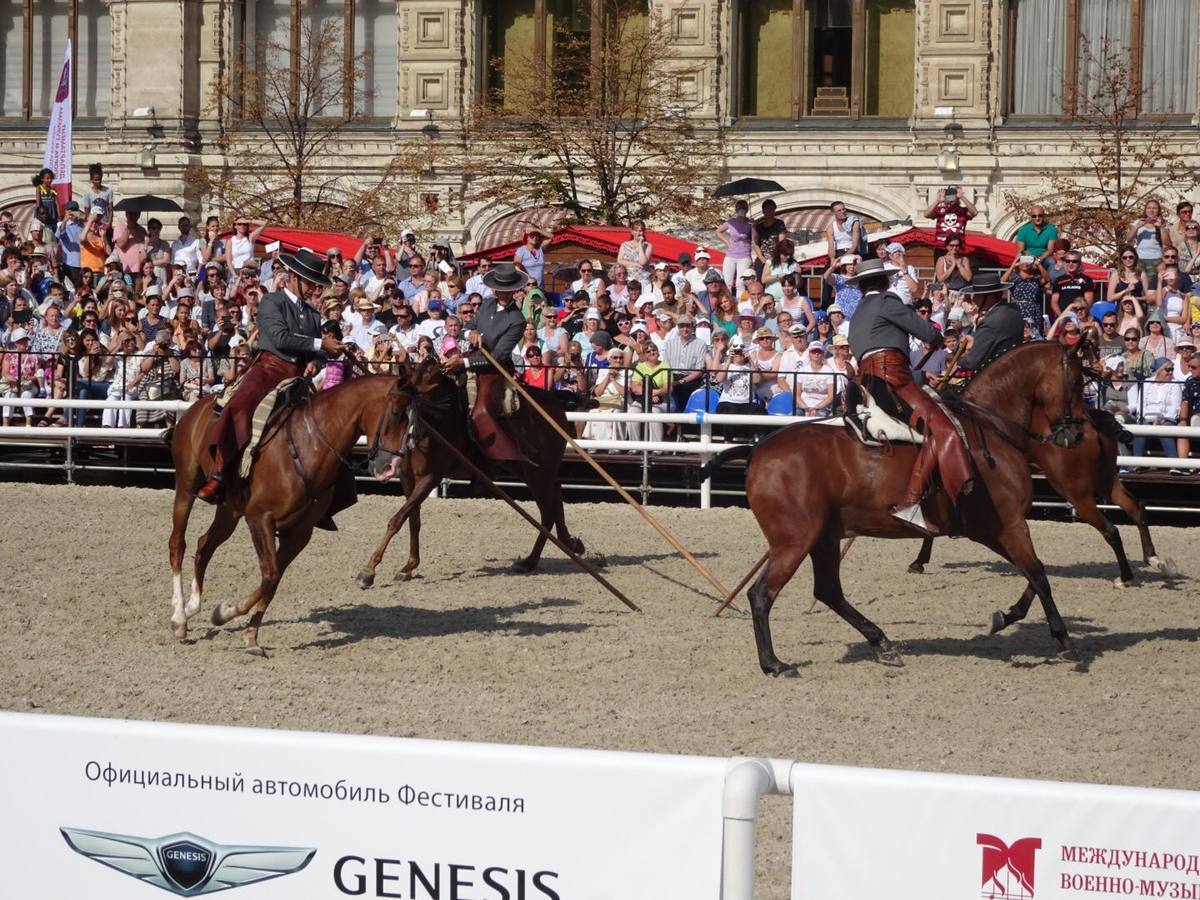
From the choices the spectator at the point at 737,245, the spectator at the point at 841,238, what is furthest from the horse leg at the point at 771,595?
the spectator at the point at 841,238

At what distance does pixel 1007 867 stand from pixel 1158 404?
14813mm

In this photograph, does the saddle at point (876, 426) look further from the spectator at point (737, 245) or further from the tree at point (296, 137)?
the tree at point (296, 137)

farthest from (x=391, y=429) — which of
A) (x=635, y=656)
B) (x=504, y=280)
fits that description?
(x=504, y=280)

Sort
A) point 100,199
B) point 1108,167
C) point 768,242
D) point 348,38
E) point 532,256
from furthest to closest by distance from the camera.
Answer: point 348,38 < point 1108,167 < point 100,199 < point 532,256 < point 768,242

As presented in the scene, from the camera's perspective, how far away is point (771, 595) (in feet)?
34.1

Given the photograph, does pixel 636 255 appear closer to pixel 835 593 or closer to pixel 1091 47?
pixel 1091 47

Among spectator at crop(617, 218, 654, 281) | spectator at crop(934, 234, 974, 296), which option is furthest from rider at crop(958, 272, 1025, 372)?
spectator at crop(617, 218, 654, 281)

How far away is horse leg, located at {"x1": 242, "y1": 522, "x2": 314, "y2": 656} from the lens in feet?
35.8

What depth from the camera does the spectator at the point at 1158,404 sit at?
17750mm

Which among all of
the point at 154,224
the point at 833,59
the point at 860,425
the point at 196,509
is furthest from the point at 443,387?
the point at 833,59

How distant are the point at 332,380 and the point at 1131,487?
855 cm

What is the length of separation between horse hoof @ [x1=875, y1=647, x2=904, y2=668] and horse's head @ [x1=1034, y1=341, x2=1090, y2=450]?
2260mm

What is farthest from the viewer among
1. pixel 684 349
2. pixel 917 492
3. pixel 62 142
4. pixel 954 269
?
pixel 62 142

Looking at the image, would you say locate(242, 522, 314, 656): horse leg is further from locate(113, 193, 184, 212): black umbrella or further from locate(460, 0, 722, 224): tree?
locate(460, 0, 722, 224): tree
